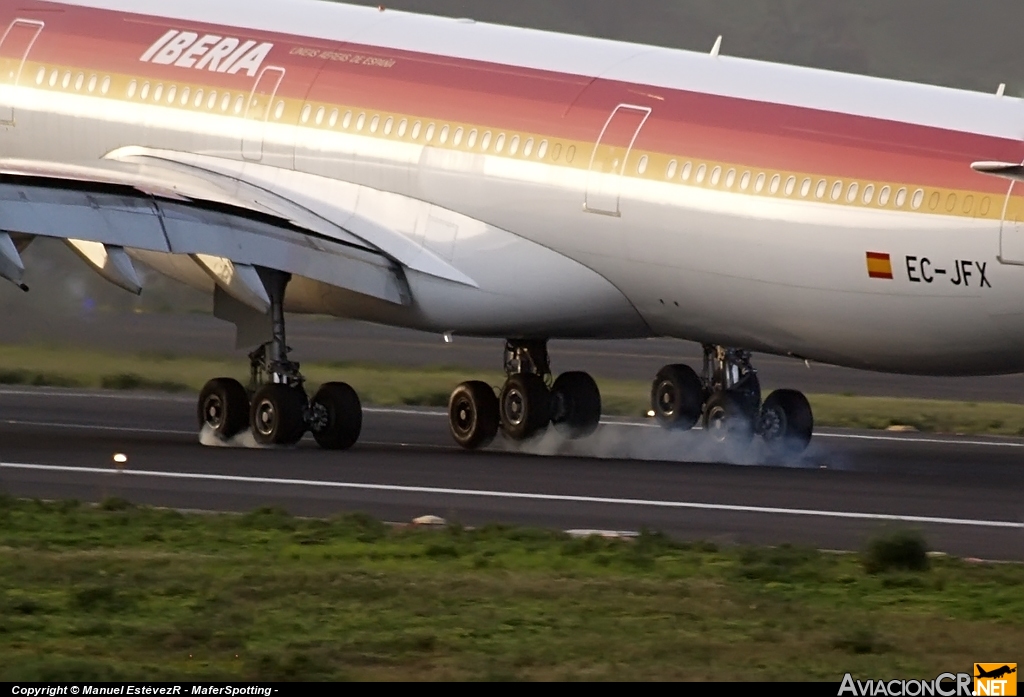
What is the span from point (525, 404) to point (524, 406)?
0.03m

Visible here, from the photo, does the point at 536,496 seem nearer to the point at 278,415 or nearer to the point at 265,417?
the point at 278,415

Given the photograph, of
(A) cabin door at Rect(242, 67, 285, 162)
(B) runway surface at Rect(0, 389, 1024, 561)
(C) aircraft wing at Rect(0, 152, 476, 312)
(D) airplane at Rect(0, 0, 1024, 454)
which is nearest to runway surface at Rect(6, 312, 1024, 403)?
(B) runway surface at Rect(0, 389, 1024, 561)

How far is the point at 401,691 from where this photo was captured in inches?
566

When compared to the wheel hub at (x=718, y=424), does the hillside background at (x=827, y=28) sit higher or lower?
higher

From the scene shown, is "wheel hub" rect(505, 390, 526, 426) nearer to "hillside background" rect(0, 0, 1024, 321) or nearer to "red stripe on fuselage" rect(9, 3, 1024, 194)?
"red stripe on fuselage" rect(9, 3, 1024, 194)

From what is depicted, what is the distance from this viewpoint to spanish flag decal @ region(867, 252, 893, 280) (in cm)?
2650

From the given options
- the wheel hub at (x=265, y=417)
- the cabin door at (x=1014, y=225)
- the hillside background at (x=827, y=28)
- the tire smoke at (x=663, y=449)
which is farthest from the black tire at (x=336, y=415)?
the hillside background at (x=827, y=28)

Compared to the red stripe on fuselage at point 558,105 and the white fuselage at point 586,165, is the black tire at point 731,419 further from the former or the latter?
the red stripe on fuselage at point 558,105

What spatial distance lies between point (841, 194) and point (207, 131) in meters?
10.4

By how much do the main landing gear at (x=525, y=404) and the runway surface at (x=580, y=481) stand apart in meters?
0.31

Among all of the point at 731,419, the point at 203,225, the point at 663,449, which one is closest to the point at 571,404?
the point at 663,449

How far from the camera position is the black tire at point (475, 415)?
32438 mm

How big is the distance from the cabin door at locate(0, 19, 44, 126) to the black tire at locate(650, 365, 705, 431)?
1072cm

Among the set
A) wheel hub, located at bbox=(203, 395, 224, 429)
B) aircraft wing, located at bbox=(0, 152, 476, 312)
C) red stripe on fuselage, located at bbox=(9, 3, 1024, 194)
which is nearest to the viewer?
red stripe on fuselage, located at bbox=(9, 3, 1024, 194)
